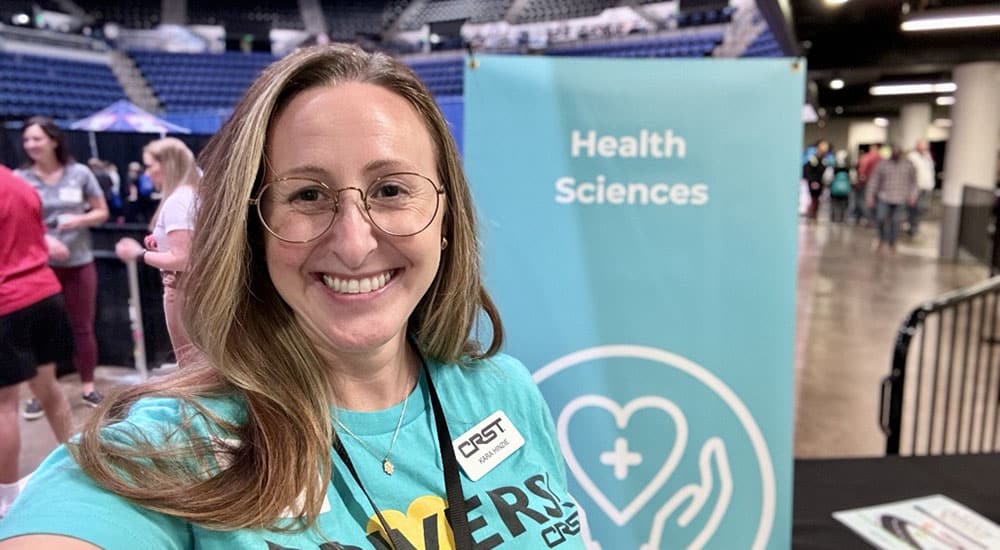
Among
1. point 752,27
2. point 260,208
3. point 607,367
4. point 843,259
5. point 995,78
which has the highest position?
point 752,27

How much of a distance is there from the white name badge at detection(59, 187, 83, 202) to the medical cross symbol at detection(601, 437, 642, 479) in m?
2.03

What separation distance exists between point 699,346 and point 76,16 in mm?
19194

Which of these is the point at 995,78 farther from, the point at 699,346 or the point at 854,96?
the point at 699,346

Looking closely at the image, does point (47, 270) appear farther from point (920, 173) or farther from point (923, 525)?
point (920, 173)

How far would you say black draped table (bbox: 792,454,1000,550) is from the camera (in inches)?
73.4

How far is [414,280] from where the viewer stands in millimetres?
905

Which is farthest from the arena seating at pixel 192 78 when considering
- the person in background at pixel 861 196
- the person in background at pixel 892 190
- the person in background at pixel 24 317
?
the person in background at pixel 24 317

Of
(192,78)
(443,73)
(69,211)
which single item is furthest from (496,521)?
(192,78)

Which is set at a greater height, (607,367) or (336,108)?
(336,108)

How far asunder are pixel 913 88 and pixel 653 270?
14.8 m

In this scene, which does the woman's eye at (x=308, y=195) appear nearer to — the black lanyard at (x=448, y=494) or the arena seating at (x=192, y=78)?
the black lanyard at (x=448, y=494)

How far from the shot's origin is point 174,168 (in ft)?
3.38

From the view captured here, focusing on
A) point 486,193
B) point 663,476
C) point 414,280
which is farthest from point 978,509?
point 414,280

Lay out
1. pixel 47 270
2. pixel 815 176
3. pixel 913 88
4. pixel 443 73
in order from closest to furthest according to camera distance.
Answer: pixel 47 270 → pixel 913 88 → pixel 815 176 → pixel 443 73
